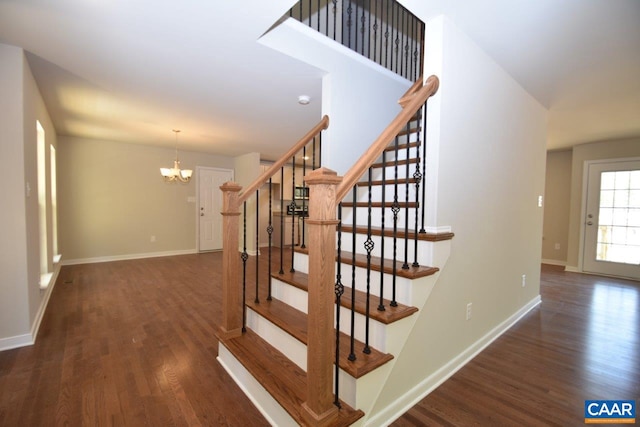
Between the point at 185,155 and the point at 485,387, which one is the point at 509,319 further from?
the point at 185,155

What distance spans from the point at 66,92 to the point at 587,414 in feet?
17.1

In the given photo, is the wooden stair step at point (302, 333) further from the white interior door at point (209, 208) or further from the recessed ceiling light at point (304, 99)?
the white interior door at point (209, 208)

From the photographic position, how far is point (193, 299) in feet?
11.1

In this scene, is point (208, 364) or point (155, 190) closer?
point (208, 364)

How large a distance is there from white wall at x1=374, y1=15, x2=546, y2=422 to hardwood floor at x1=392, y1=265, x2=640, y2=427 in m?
0.13

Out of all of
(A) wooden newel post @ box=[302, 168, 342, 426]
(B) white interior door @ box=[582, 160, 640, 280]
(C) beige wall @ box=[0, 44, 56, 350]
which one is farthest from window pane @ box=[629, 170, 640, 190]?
(C) beige wall @ box=[0, 44, 56, 350]

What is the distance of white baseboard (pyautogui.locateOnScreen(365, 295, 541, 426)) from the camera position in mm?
1533

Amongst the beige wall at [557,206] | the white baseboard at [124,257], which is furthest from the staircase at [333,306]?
the beige wall at [557,206]

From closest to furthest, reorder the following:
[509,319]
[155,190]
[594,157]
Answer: [509,319] < [594,157] < [155,190]

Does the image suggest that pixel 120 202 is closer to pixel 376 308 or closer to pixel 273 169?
pixel 273 169

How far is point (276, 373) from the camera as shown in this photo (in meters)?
1.64

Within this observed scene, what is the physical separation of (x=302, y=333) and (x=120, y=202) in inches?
217

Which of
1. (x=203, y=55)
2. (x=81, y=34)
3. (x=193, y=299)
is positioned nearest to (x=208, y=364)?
(x=193, y=299)
